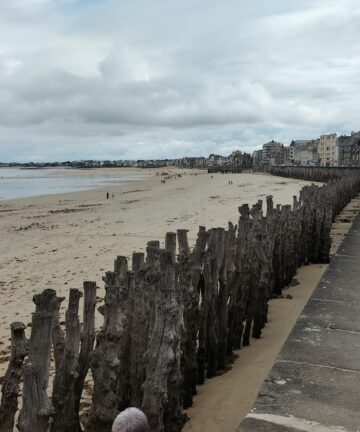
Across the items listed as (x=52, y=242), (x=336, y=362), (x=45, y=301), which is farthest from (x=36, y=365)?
(x=52, y=242)

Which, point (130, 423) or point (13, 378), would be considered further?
point (13, 378)

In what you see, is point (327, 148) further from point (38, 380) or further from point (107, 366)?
point (38, 380)

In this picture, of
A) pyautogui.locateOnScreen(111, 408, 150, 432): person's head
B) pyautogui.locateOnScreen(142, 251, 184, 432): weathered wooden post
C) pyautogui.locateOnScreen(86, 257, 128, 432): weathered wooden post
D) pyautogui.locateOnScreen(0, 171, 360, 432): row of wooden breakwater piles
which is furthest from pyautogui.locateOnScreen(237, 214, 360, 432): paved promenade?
pyautogui.locateOnScreen(111, 408, 150, 432): person's head

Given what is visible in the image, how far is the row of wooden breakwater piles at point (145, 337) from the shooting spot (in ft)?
8.26

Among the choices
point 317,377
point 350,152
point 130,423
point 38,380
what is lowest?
point 317,377

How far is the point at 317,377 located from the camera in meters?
3.50

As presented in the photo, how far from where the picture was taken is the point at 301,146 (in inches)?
7785

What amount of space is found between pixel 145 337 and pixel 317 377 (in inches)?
51.0

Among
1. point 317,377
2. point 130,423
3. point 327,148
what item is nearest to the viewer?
point 130,423

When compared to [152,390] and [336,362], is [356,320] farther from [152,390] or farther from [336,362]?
[152,390]

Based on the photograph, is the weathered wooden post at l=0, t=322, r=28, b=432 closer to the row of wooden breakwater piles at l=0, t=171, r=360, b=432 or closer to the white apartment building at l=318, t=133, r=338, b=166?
the row of wooden breakwater piles at l=0, t=171, r=360, b=432

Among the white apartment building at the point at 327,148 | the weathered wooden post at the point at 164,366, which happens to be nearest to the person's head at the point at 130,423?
the weathered wooden post at the point at 164,366

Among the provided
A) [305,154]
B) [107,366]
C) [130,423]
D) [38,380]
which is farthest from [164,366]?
[305,154]

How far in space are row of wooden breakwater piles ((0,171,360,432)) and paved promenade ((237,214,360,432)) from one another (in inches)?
22.3
